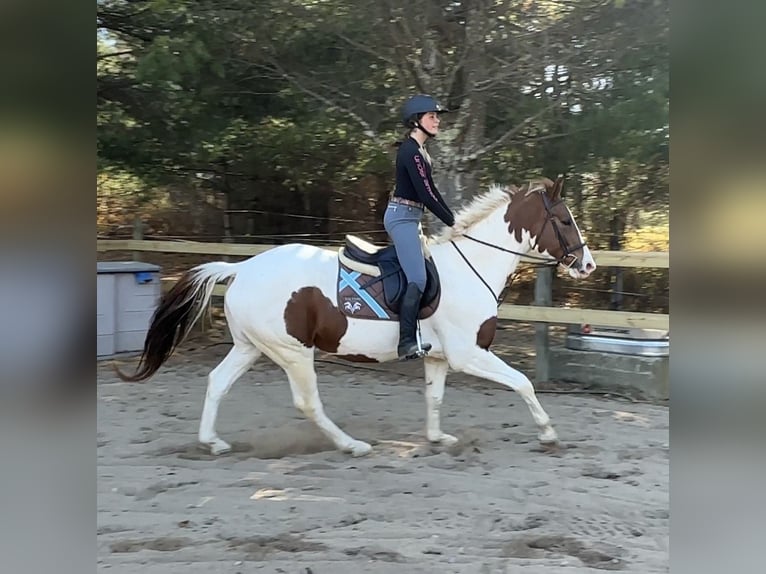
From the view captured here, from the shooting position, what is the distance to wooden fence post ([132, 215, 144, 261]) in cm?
543

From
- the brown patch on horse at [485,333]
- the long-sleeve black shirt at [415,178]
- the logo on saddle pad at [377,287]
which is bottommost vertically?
the brown patch on horse at [485,333]

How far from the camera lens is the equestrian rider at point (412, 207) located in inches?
130

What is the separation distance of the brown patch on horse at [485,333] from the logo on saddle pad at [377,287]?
27cm

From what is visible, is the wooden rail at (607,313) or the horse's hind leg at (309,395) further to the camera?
the wooden rail at (607,313)

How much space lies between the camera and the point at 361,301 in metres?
3.41

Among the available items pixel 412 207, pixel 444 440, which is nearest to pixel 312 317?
pixel 412 207

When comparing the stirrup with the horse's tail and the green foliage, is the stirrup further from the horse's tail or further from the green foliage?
the green foliage

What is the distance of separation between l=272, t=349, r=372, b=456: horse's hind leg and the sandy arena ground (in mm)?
67

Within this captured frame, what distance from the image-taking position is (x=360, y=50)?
16.7ft

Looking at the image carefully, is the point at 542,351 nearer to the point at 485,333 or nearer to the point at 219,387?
the point at 485,333

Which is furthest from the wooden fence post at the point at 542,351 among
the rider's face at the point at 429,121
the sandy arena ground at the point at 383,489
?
the rider's face at the point at 429,121

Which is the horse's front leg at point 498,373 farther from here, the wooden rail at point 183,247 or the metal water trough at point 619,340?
the wooden rail at point 183,247
